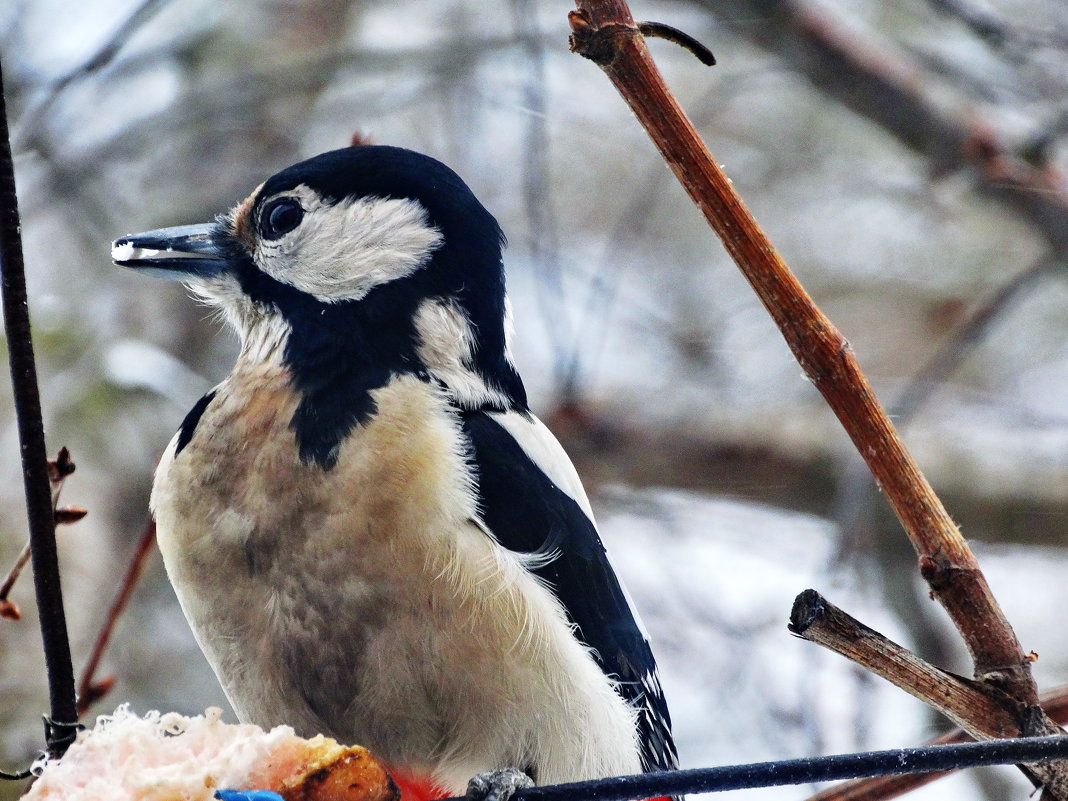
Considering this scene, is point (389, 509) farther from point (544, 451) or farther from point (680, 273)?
point (680, 273)

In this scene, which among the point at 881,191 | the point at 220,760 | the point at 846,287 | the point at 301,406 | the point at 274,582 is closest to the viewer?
the point at 220,760

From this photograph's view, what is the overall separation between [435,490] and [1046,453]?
3.43m

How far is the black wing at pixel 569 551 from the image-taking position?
7.30 ft

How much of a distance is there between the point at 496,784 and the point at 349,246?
3.72 ft

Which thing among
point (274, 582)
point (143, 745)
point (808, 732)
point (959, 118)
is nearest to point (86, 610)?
point (808, 732)

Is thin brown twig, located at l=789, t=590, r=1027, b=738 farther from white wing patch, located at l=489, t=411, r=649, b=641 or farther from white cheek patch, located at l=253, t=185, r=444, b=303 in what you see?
white cheek patch, located at l=253, t=185, r=444, b=303

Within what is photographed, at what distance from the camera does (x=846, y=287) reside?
6465 mm

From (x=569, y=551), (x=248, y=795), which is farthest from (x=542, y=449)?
(x=248, y=795)

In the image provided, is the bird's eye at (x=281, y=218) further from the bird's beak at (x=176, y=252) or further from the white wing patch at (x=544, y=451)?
the white wing patch at (x=544, y=451)

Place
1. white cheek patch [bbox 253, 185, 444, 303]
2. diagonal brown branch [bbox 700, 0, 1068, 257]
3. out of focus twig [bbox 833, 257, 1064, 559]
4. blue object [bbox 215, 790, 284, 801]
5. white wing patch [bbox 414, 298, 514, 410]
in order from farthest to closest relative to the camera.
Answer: diagonal brown branch [bbox 700, 0, 1068, 257] → out of focus twig [bbox 833, 257, 1064, 559] → white cheek patch [bbox 253, 185, 444, 303] → white wing patch [bbox 414, 298, 514, 410] → blue object [bbox 215, 790, 284, 801]

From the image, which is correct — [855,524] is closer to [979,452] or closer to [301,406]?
[979,452]

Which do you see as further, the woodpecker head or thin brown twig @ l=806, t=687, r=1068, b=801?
the woodpecker head

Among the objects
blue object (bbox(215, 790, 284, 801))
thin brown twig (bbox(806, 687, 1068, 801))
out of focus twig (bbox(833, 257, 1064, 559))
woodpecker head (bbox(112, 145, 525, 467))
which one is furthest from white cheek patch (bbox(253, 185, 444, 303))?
out of focus twig (bbox(833, 257, 1064, 559))

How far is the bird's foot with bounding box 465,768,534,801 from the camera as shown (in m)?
1.77
